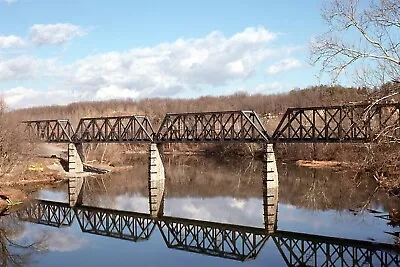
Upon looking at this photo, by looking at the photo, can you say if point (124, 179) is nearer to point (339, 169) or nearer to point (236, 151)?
point (339, 169)

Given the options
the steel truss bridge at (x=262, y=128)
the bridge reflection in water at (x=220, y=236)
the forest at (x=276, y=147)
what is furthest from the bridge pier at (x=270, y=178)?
the forest at (x=276, y=147)

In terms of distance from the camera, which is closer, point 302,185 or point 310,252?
point 310,252

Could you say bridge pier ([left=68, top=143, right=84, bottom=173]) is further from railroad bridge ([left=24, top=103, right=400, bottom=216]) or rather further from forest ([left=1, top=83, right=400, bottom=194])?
forest ([left=1, top=83, right=400, bottom=194])

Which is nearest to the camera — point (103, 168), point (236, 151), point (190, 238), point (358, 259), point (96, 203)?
point (358, 259)

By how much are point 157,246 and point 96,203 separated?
1602 cm

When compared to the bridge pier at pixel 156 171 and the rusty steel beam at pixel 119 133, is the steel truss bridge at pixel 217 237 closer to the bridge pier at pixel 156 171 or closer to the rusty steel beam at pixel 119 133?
the bridge pier at pixel 156 171

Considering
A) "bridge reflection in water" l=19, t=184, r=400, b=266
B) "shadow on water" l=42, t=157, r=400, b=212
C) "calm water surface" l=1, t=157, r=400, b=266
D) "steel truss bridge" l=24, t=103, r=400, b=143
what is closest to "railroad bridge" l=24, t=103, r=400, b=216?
"steel truss bridge" l=24, t=103, r=400, b=143

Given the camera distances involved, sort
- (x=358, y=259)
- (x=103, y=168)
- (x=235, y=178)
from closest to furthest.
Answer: (x=358, y=259) → (x=235, y=178) → (x=103, y=168)

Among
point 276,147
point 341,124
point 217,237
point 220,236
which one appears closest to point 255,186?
point 341,124

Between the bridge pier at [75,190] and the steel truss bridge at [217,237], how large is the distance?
266 cm

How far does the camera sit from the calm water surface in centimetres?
2383

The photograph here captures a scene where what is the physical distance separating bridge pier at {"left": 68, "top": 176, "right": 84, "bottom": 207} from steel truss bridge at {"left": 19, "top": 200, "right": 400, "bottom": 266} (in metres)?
2.66

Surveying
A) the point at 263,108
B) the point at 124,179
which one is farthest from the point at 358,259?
the point at 263,108

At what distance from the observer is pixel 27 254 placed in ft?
82.0
